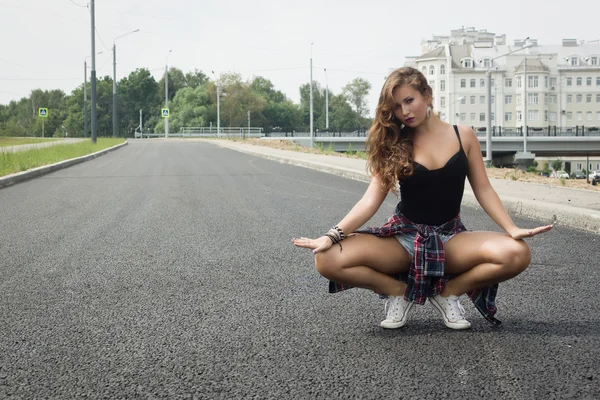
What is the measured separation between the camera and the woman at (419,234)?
3990mm

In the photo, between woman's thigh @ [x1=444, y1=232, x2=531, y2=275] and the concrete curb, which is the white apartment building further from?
woman's thigh @ [x1=444, y1=232, x2=531, y2=275]

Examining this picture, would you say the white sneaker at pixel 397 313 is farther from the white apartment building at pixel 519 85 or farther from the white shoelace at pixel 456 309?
the white apartment building at pixel 519 85

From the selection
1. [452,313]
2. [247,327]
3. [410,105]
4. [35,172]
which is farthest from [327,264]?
[35,172]

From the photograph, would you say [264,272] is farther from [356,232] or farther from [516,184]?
[516,184]

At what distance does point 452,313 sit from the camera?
4.08 metres

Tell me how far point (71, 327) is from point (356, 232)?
5.77ft

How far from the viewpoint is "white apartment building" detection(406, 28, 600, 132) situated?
103688mm

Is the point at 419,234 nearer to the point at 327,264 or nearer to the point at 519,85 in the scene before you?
the point at 327,264

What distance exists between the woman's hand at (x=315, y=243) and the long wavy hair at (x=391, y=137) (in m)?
0.46

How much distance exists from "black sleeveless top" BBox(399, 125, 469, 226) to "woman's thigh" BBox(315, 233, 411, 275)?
0.20 m

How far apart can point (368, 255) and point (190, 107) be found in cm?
10296

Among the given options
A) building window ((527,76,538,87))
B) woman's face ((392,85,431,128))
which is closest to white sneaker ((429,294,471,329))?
woman's face ((392,85,431,128))

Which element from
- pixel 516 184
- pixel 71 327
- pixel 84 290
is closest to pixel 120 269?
pixel 84 290

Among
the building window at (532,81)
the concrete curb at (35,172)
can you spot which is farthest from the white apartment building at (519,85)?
the concrete curb at (35,172)
